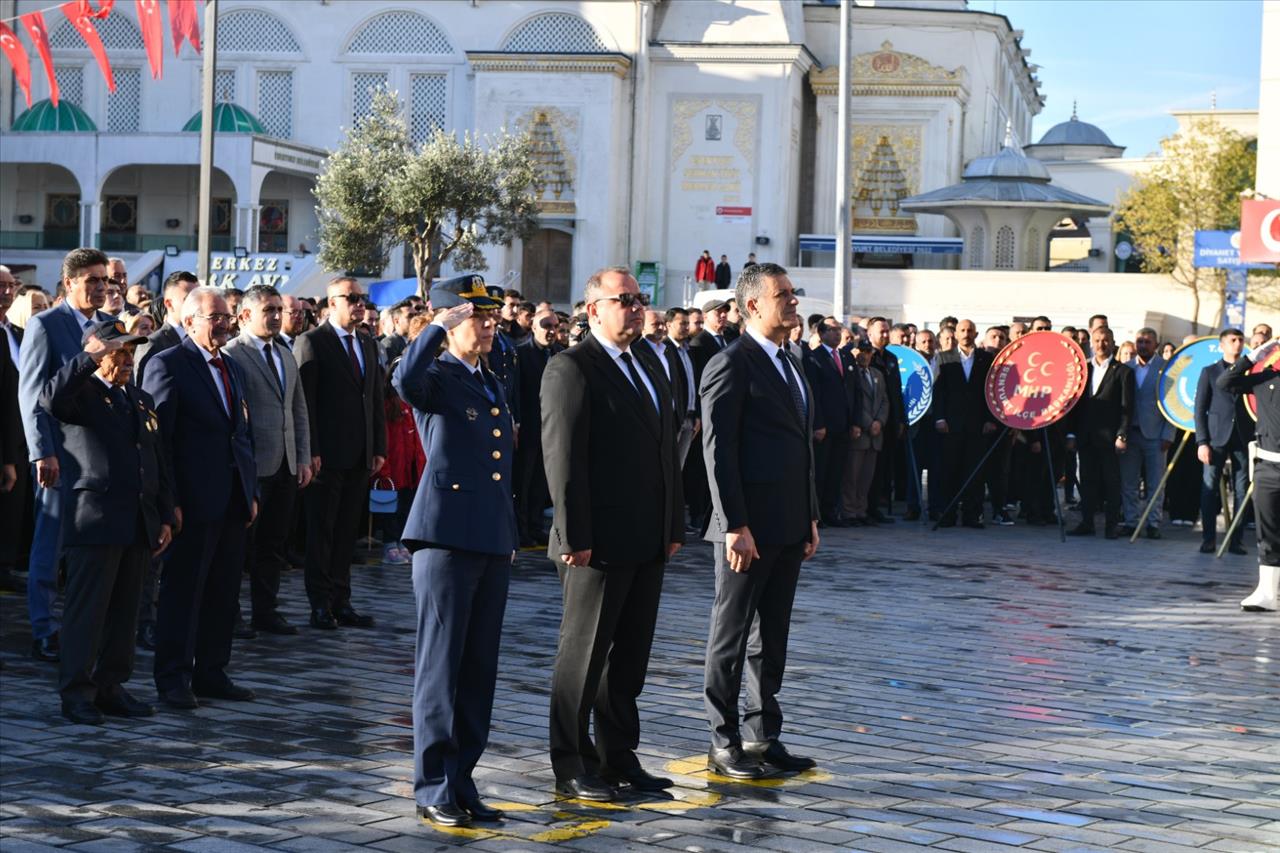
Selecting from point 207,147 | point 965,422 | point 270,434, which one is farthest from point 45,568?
point 207,147

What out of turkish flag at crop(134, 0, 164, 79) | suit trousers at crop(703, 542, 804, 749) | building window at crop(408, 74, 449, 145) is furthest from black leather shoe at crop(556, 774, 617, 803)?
building window at crop(408, 74, 449, 145)

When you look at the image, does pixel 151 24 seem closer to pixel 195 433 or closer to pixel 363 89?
pixel 195 433

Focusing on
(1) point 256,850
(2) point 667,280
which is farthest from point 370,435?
(2) point 667,280

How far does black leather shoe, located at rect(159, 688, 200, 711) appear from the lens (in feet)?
27.3

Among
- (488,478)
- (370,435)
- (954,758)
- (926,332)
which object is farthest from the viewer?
(926,332)

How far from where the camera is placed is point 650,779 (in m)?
6.96

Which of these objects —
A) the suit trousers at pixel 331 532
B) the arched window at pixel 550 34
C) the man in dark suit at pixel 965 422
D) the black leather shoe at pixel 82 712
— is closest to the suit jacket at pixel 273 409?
the suit trousers at pixel 331 532

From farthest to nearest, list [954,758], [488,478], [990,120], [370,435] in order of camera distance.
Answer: [990,120] → [370,435] → [954,758] → [488,478]

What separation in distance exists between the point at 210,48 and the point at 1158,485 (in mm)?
13391

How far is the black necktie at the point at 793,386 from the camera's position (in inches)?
300

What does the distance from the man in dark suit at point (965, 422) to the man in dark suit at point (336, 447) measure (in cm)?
939

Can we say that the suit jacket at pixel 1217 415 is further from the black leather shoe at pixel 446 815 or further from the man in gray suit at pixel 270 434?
the black leather shoe at pixel 446 815

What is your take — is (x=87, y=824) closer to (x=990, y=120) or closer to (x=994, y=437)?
(x=994, y=437)

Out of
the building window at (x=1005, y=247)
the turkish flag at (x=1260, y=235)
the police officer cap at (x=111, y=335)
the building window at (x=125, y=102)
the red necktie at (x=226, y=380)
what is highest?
the building window at (x=125, y=102)
